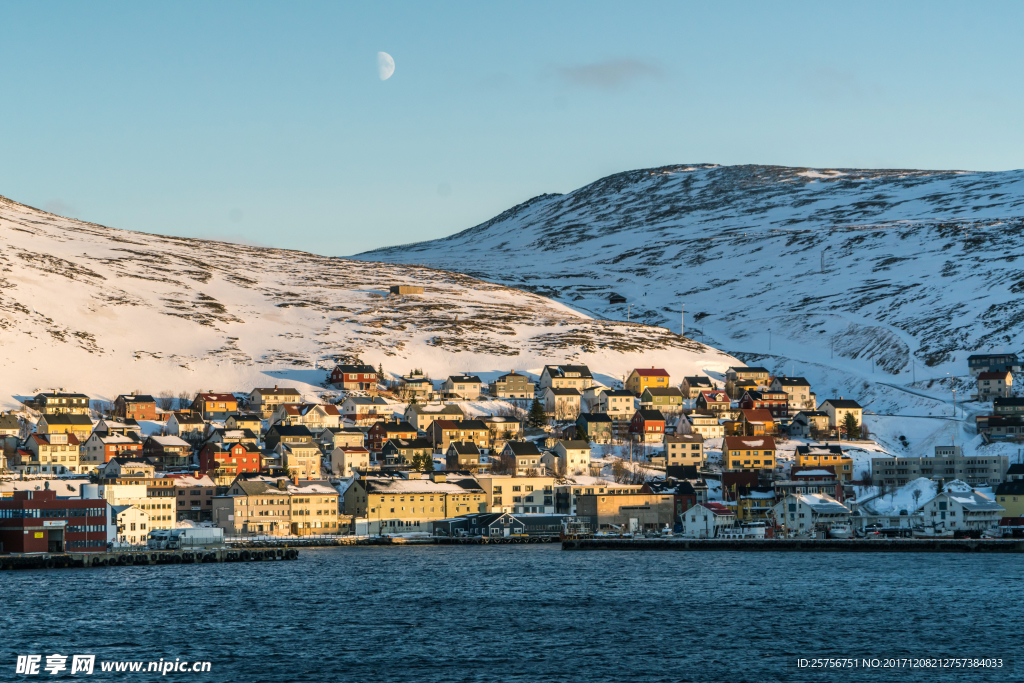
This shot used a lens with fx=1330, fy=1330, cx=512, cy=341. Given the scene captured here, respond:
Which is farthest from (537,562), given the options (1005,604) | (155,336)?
(155,336)

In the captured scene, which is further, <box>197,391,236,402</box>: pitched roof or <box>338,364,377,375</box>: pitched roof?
<box>338,364,377,375</box>: pitched roof

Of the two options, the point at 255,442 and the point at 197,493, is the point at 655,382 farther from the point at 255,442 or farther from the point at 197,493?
the point at 197,493

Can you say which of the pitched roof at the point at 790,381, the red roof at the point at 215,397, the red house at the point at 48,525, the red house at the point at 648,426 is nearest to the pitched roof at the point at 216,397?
the red roof at the point at 215,397

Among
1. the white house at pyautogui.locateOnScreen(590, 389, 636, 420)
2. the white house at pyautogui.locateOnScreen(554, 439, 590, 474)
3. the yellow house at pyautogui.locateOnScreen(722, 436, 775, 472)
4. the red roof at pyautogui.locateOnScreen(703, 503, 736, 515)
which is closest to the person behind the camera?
the red roof at pyautogui.locateOnScreen(703, 503, 736, 515)

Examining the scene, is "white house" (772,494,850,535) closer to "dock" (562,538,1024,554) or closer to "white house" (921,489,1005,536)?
"dock" (562,538,1024,554)

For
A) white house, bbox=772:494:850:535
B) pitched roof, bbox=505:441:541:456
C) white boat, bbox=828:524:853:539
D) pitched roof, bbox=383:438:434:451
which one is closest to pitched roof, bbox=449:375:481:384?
pitched roof, bbox=383:438:434:451

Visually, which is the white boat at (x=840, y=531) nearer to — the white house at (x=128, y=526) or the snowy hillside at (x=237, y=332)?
the white house at (x=128, y=526)

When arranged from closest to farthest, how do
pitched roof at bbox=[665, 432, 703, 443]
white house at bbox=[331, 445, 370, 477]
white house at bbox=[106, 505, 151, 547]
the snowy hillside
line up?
white house at bbox=[106, 505, 151, 547] → white house at bbox=[331, 445, 370, 477] → pitched roof at bbox=[665, 432, 703, 443] → the snowy hillside
